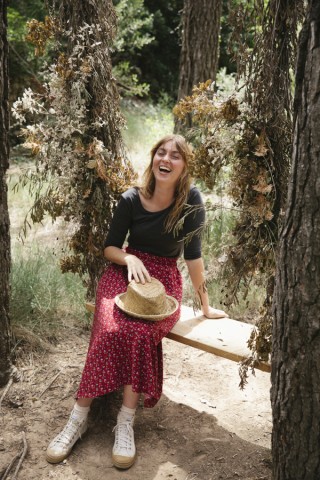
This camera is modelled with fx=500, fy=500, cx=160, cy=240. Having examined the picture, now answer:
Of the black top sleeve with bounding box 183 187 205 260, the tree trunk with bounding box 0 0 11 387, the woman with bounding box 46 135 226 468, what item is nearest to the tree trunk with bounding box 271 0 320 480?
the woman with bounding box 46 135 226 468

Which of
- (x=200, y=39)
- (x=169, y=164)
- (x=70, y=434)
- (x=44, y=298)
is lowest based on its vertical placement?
(x=70, y=434)

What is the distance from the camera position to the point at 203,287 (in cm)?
303

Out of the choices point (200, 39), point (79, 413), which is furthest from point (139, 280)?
point (200, 39)

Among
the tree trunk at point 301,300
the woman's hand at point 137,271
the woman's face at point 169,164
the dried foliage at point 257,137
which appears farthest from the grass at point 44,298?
the tree trunk at point 301,300

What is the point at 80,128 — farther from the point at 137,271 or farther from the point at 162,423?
the point at 162,423

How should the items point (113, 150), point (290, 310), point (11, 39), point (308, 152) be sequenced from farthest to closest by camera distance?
point (11, 39), point (113, 150), point (290, 310), point (308, 152)

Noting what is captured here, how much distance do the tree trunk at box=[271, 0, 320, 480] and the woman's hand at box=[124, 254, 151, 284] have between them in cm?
106

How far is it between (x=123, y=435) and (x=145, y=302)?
2.55ft

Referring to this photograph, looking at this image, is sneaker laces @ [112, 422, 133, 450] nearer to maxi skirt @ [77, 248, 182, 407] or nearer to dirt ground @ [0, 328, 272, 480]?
dirt ground @ [0, 328, 272, 480]

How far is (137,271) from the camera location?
301 cm

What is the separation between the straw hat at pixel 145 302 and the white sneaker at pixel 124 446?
2.13ft

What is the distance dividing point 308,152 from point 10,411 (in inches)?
98.4

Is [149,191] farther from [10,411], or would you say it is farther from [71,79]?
[10,411]

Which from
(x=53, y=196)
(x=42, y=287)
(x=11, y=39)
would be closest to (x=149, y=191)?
(x=53, y=196)
